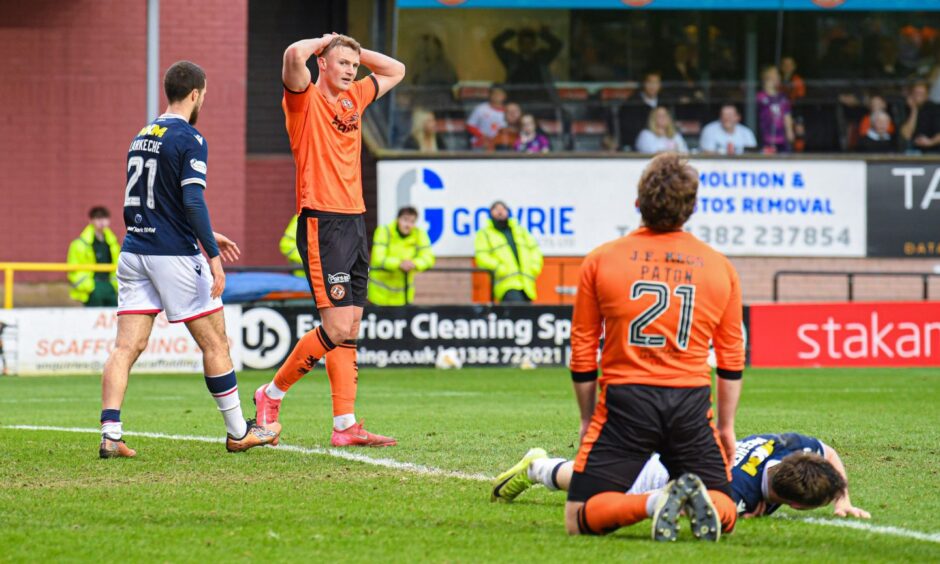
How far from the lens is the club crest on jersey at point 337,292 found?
8188mm

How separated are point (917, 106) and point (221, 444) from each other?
16808 millimetres

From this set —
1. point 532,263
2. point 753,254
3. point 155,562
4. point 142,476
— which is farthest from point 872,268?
point 155,562

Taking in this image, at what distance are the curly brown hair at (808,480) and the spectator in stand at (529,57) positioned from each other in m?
16.6

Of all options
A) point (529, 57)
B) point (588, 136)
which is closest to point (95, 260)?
point (588, 136)

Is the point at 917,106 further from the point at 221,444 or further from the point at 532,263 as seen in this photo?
the point at 221,444

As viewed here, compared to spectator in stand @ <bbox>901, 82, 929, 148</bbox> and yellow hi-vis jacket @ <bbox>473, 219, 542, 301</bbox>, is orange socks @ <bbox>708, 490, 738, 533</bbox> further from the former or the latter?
spectator in stand @ <bbox>901, 82, 929, 148</bbox>

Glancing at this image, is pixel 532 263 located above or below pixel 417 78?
below

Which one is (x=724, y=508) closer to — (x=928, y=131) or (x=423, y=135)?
(x=423, y=135)

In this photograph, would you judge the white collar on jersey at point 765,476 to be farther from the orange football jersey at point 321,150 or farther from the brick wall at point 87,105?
the brick wall at point 87,105

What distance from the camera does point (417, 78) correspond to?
2188cm

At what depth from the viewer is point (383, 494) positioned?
6473mm

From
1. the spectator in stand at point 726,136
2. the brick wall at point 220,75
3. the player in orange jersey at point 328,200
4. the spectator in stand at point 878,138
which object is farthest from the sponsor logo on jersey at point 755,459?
the spectator in stand at point 878,138

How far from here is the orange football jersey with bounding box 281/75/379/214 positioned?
8164 mm

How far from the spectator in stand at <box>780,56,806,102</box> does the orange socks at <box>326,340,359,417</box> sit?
50.1 feet
